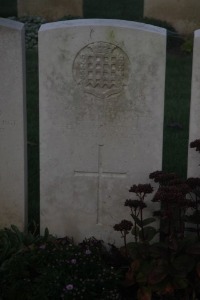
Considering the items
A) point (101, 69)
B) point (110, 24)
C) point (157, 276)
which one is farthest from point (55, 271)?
point (110, 24)

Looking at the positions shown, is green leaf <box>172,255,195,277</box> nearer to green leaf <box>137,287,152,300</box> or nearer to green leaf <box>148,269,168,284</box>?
green leaf <box>148,269,168,284</box>

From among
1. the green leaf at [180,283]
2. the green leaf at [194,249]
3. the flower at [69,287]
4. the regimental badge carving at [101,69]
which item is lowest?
the flower at [69,287]

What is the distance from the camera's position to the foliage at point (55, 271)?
4.14 meters

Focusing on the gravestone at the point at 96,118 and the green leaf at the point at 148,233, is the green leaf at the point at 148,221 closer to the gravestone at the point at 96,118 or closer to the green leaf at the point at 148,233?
the green leaf at the point at 148,233

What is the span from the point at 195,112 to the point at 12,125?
4.18 feet

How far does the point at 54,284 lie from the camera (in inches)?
163

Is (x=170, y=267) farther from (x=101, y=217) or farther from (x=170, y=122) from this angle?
(x=170, y=122)

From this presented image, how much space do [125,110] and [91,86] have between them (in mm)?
286

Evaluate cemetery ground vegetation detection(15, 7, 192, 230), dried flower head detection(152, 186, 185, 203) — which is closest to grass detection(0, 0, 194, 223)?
cemetery ground vegetation detection(15, 7, 192, 230)

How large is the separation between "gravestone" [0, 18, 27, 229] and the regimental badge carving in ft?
1.35

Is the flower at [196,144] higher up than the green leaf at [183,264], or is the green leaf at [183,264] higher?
the flower at [196,144]

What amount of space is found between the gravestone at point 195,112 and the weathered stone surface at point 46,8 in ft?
32.2

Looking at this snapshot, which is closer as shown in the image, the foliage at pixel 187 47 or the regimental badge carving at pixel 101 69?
the regimental badge carving at pixel 101 69

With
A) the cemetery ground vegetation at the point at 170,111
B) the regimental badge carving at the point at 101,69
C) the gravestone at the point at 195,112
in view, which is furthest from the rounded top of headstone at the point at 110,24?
the cemetery ground vegetation at the point at 170,111
